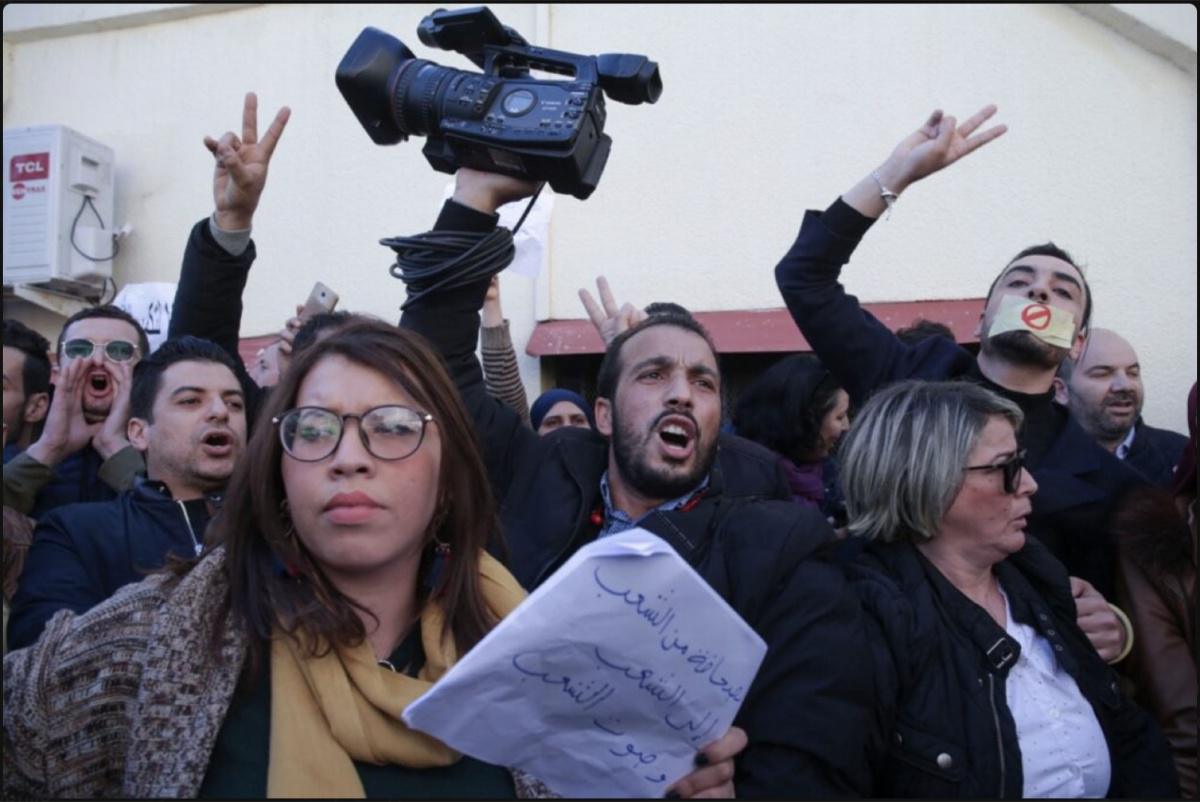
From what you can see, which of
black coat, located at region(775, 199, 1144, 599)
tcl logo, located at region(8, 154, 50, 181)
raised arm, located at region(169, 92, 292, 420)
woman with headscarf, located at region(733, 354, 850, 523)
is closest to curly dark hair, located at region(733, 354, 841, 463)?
woman with headscarf, located at region(733, 354, 850, 523)

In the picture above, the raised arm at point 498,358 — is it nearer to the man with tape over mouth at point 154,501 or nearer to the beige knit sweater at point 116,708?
the man with tape over mouth at point 154,501

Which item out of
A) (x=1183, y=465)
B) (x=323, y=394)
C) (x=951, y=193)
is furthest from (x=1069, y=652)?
(x=951, y=193)

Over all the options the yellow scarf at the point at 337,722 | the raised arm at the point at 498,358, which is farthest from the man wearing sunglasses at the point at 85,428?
the yellow scarf at the point at 337,722

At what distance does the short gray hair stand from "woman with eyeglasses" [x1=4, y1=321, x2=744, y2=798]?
39.9 inches

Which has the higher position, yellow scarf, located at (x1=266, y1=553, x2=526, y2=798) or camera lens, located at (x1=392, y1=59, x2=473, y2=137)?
camera lens, located at (x1=392, y1=59, x2=473, y2=137)

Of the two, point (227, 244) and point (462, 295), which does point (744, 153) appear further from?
point (462, 295)

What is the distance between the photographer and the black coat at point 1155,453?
4.02 m

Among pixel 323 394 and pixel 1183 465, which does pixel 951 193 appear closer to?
pixel 1183 465

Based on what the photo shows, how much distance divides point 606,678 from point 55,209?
20.9 ft

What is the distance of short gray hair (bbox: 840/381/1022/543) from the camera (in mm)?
2561

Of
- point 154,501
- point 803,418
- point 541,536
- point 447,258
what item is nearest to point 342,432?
point 447,258

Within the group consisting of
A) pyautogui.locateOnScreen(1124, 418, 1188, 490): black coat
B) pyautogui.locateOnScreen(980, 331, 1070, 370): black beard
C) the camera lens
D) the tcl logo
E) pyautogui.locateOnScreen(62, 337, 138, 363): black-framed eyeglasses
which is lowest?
pyautogui.locateOnScreen(62, 337, 138, 363): black-framed eyeglasses

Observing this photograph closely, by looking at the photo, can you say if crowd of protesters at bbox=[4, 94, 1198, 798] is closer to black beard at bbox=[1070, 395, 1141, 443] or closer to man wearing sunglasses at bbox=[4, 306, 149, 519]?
man wearing sunglasses at bbox=[4, 306, 149, 519]

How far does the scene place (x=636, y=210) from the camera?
6.31 metres
